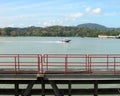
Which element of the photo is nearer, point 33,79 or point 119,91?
point 33,79

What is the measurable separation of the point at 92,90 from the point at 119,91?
153 centimetres

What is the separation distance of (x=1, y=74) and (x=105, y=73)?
5666 mm

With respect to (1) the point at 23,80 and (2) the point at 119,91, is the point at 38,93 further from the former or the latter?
(2) the point at 119,91

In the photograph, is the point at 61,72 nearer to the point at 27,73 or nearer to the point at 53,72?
the point at 53,72

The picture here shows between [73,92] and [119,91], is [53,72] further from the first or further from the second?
[119,91]

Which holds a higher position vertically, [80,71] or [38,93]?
[80,71]

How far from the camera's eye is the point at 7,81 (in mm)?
21109

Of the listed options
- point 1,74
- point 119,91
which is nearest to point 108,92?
point 119,91

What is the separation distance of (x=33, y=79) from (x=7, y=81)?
1.75 m

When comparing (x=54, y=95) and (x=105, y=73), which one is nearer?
(x=105, y=73)

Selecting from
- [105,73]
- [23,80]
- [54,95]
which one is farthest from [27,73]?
[105,73]

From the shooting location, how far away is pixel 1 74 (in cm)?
2047

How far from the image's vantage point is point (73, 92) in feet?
71.7

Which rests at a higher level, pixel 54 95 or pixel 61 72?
pixel 61 72
